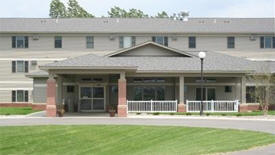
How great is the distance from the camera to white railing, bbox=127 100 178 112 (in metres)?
34.4

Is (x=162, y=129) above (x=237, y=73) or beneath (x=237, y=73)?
beneath

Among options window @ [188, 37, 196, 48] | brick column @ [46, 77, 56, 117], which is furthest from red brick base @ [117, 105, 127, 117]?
window @ [188, 37, 196, 48]

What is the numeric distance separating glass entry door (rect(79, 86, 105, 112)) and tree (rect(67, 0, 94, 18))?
1801 inches

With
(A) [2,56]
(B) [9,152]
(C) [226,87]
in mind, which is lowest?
(B) [9,152]

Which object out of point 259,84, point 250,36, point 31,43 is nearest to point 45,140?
point 259,84

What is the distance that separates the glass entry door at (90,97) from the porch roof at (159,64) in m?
2.86

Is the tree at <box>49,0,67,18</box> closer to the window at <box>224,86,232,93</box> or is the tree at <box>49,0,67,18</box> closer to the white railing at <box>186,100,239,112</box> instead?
the window at <box>224,86,232,93</box>

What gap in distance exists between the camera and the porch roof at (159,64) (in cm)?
3033

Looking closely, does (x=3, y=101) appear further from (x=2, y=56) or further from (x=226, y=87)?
(x=226, y=87)

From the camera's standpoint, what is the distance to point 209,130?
19719mm

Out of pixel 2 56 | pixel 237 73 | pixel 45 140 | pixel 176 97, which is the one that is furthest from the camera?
pixel 2 56

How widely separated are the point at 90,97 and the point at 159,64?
20.2ft

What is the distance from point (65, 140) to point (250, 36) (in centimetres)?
3272

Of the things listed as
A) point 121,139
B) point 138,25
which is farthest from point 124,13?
point 121,139
